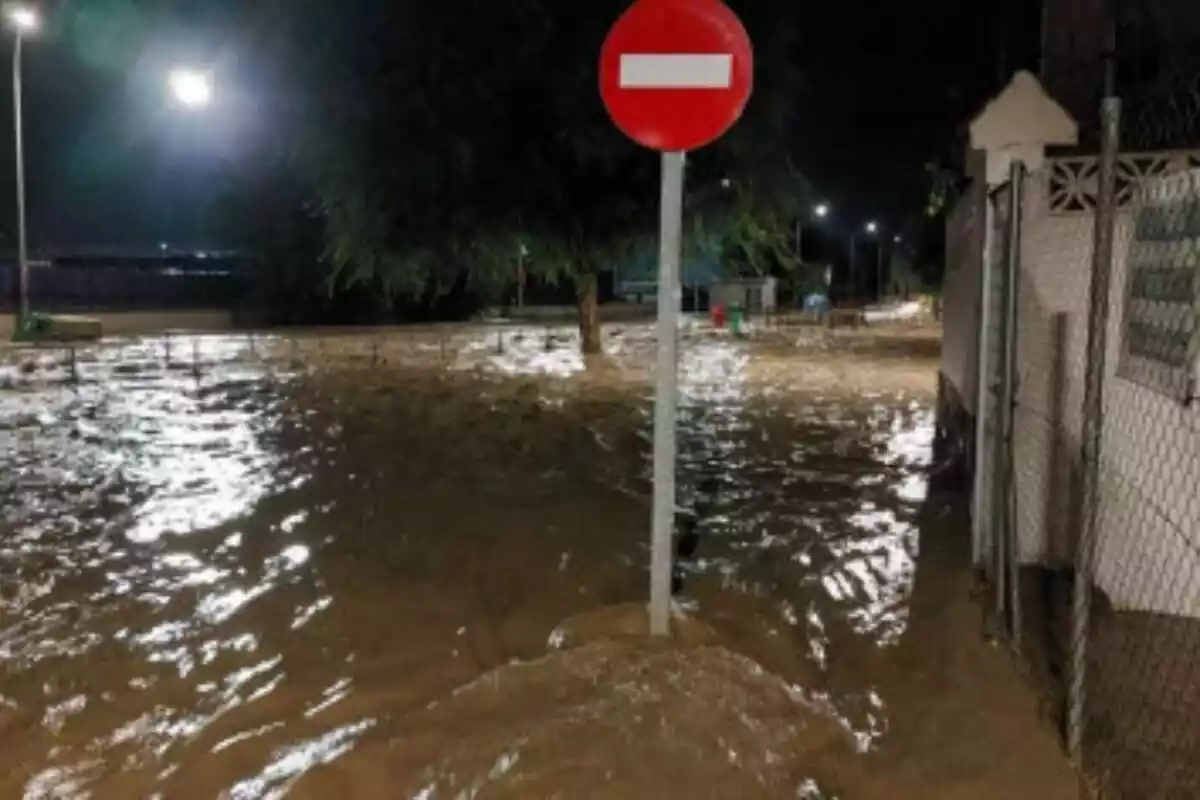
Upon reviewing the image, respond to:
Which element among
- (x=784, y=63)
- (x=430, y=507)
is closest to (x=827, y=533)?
(x=430, y=507)

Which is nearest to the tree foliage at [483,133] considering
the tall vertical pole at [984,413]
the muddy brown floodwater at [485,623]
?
the muddy brown floodwater at [485,623]

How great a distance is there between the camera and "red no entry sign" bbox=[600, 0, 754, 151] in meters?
4.95

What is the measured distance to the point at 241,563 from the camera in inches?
285

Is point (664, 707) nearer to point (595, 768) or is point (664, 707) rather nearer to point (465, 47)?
point (595, 768)

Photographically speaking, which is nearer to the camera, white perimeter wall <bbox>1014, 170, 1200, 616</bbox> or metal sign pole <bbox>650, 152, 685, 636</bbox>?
metal sign pole <bbox>650, 152, 685, 636</bbox>

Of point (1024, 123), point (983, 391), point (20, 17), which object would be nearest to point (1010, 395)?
point (983, 391)

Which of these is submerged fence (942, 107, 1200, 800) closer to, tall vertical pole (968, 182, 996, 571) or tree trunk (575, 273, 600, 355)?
tall vertical pole (968, 182, 996, 571)

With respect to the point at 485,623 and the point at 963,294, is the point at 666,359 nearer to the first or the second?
the point at 485,623

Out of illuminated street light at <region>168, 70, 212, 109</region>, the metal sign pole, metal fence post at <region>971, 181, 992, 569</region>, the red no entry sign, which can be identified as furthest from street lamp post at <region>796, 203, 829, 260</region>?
the red no entry sign

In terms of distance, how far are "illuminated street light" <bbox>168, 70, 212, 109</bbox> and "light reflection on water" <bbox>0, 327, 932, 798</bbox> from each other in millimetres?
7317

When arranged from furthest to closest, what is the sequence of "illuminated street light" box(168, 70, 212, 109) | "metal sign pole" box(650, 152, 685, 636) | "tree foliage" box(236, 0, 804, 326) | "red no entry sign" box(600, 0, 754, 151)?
"tree foliage" box(236, 0, 804, 326) < "illuminated street light" box(168, 70, 212, 109) < "metal sign pole" box(650, 152, 685, 636) < "red no entry sign" box(600, 0, 754, 151)

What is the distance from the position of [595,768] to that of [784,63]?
20734 millimetres

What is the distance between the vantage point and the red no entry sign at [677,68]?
4.95m

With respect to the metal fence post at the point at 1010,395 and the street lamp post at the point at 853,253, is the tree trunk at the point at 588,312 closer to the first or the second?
the metal fence post at the point at 1010,395
